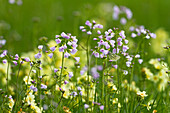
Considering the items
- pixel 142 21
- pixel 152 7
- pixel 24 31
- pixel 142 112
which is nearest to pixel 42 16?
pixel 24 31

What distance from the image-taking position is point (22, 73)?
137 inches

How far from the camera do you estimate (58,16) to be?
608cm

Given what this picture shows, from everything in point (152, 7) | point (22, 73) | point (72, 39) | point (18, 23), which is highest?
point (152, 7)

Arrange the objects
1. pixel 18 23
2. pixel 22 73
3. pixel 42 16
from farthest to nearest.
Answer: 1. pixel 42 16
2. pixel 18 23
3. pixel 22 73

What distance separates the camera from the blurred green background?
4.91 metres

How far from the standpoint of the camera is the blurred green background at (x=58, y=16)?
4.91m

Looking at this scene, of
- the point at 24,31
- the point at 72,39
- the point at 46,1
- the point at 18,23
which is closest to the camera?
the point at 72,39

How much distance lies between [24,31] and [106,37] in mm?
3646

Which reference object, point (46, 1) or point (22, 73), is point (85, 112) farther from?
point (46, 1)

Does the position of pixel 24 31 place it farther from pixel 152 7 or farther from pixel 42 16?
pixel 152 7

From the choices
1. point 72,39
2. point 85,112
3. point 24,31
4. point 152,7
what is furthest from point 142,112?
point 152,7

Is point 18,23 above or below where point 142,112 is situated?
above

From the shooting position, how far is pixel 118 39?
181 centimetres

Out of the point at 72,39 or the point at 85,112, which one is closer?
the point at 72,39
